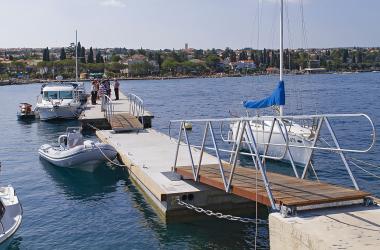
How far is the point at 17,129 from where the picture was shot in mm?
37750

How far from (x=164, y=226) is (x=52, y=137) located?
19863 millimetres

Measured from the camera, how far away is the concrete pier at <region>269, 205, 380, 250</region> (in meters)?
8.38

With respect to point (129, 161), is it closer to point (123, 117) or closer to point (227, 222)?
point (227, 222)

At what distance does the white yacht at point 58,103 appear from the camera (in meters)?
39.0

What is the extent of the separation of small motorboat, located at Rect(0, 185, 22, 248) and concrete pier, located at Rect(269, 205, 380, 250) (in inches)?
240

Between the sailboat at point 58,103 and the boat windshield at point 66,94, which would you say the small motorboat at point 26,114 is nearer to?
the sailboat at point 58,103

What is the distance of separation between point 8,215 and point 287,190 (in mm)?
6733

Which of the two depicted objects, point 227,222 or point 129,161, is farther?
point 129,161

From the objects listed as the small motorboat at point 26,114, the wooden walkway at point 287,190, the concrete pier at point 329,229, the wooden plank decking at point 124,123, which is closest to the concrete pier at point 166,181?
the wooden walkway at point 287,190

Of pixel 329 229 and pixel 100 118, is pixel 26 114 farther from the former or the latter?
pixel 329 229

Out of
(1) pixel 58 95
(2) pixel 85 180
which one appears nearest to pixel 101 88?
(1) pixel 58 95

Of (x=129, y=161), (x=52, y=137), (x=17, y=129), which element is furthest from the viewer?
(x=17, y=129)

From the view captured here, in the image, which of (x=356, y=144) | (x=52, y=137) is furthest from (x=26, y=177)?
(x=356, y=144)

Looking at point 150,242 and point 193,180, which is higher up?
point 193,180
